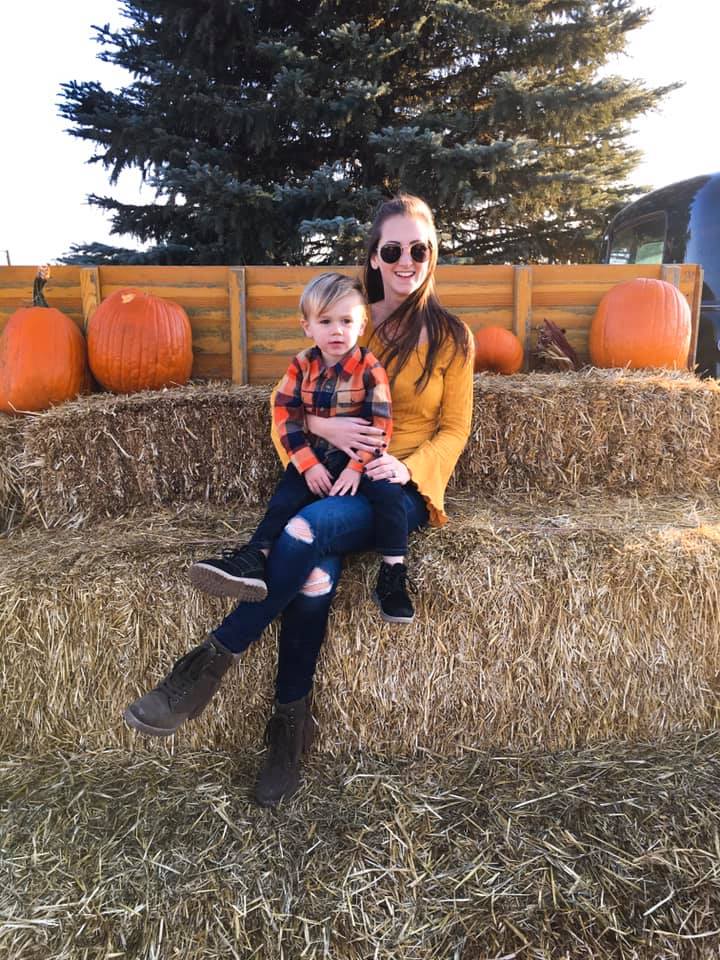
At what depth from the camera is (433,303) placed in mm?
2207

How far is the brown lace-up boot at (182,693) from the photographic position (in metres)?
1.65

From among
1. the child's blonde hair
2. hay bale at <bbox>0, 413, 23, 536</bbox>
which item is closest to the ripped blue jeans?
the child's blonde hair

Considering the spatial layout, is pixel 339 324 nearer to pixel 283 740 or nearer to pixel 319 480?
pixel 319 480

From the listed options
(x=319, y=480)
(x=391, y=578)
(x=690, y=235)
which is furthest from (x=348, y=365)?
(x=690, y=235)

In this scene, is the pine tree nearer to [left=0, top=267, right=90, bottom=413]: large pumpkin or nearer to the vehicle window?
the vehicle window

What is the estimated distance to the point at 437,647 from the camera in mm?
1970

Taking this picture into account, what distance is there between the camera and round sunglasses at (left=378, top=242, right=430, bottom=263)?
2.07 metres

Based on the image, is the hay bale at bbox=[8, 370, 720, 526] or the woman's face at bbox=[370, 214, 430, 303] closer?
the woman's face at bbox=[370, 214, 430, 303]

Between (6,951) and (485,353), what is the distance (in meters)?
2.88

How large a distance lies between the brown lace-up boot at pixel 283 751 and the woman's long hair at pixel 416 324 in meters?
1.12

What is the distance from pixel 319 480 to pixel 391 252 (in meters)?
0.82

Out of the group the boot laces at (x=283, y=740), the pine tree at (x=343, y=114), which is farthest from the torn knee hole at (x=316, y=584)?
the pine tree at (x=343, y=114)

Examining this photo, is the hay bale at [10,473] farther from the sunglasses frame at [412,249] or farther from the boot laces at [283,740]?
the sunglasses frame at [412,249]

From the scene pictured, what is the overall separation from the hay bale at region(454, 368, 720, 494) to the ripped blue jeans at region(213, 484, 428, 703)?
99 cm
